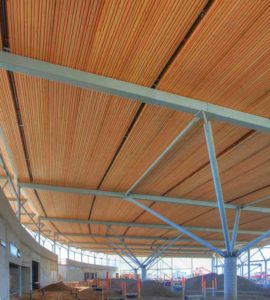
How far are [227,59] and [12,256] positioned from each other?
641 inches

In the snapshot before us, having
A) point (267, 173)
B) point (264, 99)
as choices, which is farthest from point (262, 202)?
point (264, 99)

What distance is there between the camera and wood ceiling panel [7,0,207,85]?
28.8ft

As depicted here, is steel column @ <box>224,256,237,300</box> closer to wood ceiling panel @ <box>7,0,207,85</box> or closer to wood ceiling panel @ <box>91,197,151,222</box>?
wood ceiling panel @ <box>91,197,151,222</box>

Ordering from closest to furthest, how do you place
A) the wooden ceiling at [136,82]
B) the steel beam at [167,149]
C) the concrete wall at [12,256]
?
the wooden ceiling at [136,82] < the steel beam at [167,149] < the concrete wall at [12,256]

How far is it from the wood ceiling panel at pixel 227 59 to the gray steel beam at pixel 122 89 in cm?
31

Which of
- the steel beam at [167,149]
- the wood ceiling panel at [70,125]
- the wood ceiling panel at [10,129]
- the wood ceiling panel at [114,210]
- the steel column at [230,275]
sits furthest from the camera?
the wood ceiling panel at [114,210]

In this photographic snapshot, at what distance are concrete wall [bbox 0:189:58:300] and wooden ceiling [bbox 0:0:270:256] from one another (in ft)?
11.2

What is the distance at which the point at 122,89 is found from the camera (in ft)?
38.2

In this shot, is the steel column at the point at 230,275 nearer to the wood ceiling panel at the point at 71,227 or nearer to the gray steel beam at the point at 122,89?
the gray steel beam at the point at 122,89

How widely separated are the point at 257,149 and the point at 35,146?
450 inches

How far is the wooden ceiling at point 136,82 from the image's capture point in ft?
29.8

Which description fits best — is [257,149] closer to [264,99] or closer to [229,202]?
[264,99]

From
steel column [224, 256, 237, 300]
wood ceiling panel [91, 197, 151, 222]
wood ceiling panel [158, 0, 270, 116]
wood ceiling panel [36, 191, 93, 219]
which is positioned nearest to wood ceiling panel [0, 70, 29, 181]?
wood ceiling panel [36, 191, 93, 219]

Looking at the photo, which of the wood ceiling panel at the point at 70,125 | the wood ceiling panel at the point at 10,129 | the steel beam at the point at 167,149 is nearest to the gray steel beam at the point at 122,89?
the steel beam at the point at 167,149
